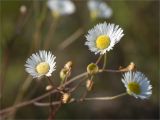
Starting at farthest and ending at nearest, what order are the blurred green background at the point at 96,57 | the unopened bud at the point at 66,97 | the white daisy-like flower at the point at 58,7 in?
the blurred green background at the point at 96,57, the white daisy-like flower at the point at 58,7, the unopened bud at the point at 66,97

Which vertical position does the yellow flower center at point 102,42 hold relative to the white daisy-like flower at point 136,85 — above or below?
above

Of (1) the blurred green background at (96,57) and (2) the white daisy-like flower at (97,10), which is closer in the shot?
(2) the white daisy-like flower at (97,10)

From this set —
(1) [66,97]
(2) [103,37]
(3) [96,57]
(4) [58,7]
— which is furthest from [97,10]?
(1) [66,97]

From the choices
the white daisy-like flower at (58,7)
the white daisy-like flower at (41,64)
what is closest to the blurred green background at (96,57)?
the white daisy-like flower at (58,7)

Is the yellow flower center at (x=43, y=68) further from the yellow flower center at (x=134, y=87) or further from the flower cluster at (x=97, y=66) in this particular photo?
the yellow flower center at (x=134, y=87)

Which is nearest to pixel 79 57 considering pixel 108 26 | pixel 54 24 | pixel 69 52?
pixel 69 52

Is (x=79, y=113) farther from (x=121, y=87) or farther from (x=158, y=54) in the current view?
(x=158, y=54)

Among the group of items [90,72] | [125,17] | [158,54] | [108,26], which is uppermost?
[125,17]
